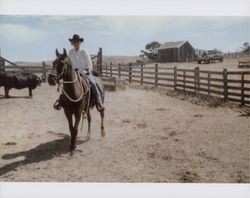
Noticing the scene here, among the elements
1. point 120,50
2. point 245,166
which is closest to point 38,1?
point 120,50

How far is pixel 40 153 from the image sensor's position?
7117 mm

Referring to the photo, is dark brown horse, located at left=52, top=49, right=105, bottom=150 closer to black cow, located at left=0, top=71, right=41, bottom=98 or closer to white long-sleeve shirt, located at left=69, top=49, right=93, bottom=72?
white long-sleeve shirt, located at left=69, top=49, right=93, bottom=72

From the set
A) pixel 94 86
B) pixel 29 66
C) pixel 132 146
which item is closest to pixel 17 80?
pixel 29 66

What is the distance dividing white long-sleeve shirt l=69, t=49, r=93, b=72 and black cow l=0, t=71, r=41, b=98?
5.63 m

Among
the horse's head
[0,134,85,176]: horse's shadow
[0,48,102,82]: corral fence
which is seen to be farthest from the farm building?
[0,134,85,176]: horse's shadow

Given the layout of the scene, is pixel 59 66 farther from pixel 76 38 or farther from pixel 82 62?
pixel 82 62

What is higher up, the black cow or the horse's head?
the horse's head

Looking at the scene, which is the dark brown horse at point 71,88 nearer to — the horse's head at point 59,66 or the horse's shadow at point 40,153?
the horse's head at point 59,66

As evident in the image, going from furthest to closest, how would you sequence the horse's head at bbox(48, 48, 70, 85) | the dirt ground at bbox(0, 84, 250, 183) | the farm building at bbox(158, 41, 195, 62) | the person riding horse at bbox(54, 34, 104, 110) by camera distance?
1. the farm building at bbox(158, 41, 195, 62)
2. the person riding horse at bbox(54, 34, 104, 110)
3. the horse's head at bbox(48, 48, 70, 85)
4. the dirt ground at bbox(0, 84, 250, 183)

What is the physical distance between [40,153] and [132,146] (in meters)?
1.75

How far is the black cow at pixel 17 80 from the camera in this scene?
1262 centimetres

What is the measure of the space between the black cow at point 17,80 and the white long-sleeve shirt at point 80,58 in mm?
5627

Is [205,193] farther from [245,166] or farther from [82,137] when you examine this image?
[82,137]

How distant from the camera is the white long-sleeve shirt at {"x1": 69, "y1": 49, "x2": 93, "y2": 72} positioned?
7.48 m
